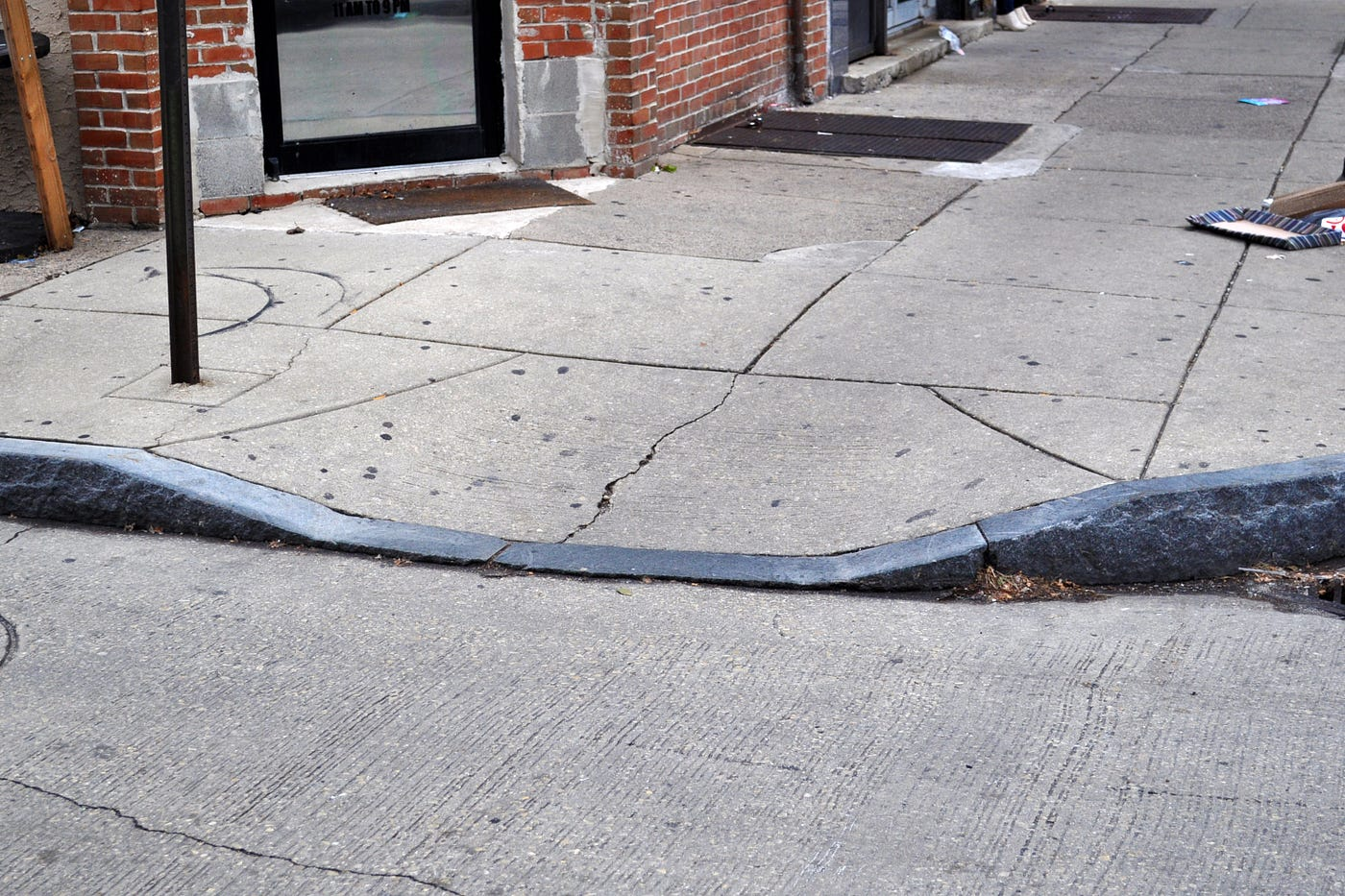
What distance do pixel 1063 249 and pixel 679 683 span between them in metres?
4.24

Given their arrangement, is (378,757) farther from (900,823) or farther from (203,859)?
(900,823)

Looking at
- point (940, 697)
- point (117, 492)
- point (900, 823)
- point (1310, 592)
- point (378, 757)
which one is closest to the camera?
point (900, 823)

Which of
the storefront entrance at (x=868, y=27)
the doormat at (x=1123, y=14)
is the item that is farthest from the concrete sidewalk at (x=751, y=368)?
the doormat at (x=1123, y=14)

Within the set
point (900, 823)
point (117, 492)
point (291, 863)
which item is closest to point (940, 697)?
point (900, 823)

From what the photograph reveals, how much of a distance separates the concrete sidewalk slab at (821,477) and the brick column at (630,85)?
3.64 meters

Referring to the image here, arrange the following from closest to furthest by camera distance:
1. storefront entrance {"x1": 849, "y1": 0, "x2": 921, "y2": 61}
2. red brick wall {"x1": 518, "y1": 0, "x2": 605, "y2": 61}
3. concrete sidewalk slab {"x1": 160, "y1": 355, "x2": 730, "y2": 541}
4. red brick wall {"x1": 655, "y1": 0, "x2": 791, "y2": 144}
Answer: concrete sidewalk slab {"x1": 160, "y1": 355, "x2": 730, "y2": 541} → red brick wall {"x1": 518, "y1": 0, "x2": 605, "y2": 61} → red brick wall {"x1": 655, "y1": 0, "x2": 791, "y2": 144} → storefront entrance {"x1": 849, "y1": 0, "x2": 921, "y2": 61}

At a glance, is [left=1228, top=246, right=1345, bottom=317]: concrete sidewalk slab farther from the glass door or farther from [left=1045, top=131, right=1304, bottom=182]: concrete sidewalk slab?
the glass door

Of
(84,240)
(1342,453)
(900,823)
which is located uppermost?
(84,240)

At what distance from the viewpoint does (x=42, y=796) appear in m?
3.19

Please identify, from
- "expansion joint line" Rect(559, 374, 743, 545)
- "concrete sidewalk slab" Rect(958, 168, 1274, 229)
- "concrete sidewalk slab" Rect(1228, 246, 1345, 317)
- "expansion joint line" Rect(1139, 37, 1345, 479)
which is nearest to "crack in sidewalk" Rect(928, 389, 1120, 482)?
"expansion joint line" Rect(1139, 37, 1345, 479)

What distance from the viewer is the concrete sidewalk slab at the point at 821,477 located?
4.50m

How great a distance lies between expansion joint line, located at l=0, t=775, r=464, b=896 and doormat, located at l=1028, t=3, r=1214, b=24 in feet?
49.5

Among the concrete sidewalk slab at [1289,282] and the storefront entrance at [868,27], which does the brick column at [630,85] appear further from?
the storefront entrance at [868,27]

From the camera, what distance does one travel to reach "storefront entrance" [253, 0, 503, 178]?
25.8 ft
